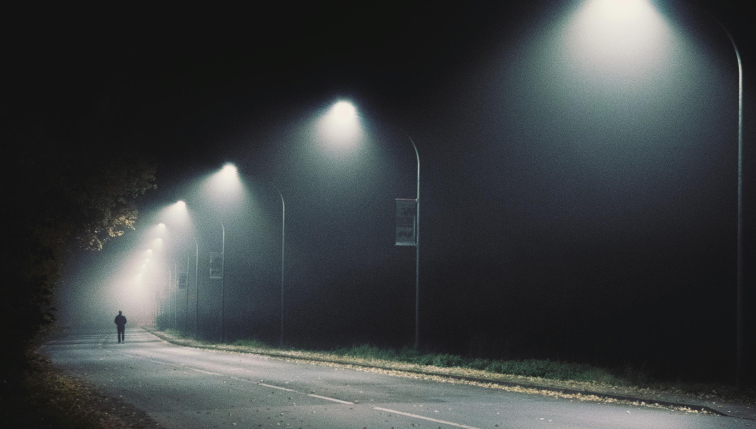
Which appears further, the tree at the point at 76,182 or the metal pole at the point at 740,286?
the tree at the point at 76,182

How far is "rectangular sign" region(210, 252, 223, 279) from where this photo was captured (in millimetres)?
44703

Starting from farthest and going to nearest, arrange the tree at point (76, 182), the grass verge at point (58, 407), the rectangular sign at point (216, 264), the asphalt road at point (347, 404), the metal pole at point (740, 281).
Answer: the rectangular sign at point (216, 264), the tree at point (76, 182), the metal pole at point (740, 281), the asphalt road at point (347, 404), the grass verge at point (58, 407)

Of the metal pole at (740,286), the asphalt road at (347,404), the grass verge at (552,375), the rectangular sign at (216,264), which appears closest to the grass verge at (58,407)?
the asphalt road at (347,404)

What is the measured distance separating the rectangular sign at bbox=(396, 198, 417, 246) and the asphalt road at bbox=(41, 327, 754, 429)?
417 centimetres

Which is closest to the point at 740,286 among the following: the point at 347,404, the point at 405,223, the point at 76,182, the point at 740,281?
the point at 740,281

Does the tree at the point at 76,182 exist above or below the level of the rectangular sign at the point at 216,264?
above

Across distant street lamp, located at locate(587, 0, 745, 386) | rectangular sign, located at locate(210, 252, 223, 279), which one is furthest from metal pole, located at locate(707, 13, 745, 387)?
rectangular sign, located at locate(210, 252, 223, 279)

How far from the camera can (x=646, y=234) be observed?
52375 millimetres

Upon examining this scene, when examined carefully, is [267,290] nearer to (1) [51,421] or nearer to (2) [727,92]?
(2) [727,92]

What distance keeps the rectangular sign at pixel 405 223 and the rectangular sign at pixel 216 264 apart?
22.2 m

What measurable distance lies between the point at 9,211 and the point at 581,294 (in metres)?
45.1

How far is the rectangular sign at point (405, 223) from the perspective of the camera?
80.6 ft

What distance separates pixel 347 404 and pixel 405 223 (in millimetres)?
10381

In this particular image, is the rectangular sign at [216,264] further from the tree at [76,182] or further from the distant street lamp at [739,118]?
the distant street lamp at [739,118]
